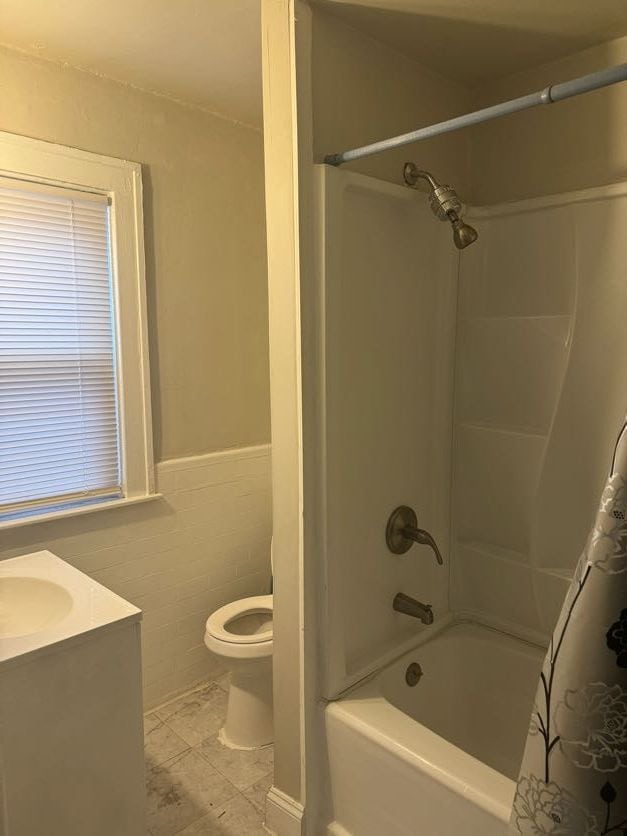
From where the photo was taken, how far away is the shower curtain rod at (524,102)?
3.38ft

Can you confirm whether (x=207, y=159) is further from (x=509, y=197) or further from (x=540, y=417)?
(x=540, y=417)

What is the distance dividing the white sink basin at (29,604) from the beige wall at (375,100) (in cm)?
140

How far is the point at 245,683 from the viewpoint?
7.02 feet

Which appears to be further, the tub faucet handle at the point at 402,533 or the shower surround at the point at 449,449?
the tub faucet handle at the point at 402,533

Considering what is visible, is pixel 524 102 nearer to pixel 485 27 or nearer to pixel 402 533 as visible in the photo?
pixel 485 27

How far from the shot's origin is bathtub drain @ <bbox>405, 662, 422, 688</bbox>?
5.95ft

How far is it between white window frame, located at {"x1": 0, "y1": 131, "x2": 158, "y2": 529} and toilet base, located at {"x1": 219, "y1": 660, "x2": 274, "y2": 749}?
2.65 feet

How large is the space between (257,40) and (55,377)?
132 cm

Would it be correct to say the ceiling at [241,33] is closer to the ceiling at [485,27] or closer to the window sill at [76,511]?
the ceiling at [485,27]

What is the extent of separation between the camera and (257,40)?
72.3 inches

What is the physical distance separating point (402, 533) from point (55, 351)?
137cm

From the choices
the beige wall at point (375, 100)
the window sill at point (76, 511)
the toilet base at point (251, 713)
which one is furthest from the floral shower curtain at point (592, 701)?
the window sill at point (76, 511)

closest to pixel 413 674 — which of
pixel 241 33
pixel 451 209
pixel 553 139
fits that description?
pixel 451 209

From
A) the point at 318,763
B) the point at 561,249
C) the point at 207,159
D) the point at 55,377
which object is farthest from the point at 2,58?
the point at 318,763
